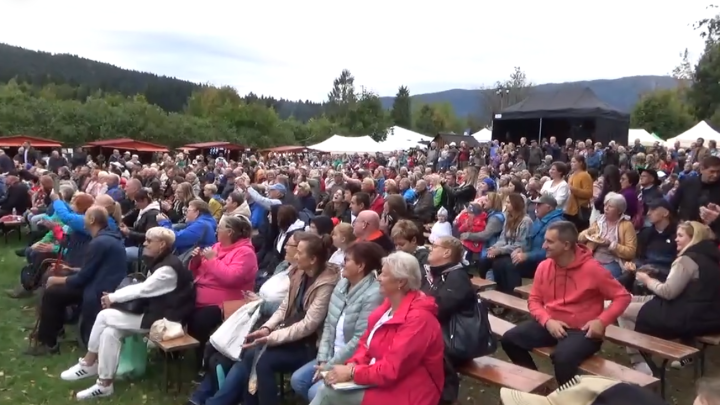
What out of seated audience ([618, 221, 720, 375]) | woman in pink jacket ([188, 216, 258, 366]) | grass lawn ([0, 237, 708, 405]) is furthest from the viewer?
woman in pink jacket ([188, 216, 258, 366])

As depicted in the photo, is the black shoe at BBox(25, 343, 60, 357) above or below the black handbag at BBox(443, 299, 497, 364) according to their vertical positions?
below

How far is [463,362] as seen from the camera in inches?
163

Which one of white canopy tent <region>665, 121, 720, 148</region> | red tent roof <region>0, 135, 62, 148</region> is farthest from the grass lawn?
red tent roof <region>0, 135, 62, 148</region>

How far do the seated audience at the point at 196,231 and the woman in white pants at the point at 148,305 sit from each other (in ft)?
4.96

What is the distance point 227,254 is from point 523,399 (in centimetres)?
371

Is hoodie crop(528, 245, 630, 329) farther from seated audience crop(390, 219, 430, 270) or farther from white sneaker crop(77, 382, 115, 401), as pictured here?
white sneaker crop(77, 382, 115, 401)

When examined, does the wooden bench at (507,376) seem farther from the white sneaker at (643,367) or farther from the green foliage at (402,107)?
the green foliage at (402,107)

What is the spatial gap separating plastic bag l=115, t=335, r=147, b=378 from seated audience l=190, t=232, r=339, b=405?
98 centimetres

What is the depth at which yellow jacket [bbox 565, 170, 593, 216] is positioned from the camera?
841 centimetres

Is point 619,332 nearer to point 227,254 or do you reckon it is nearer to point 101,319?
point 227,254

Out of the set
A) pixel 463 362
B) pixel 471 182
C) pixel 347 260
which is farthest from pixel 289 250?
pixel 471 182

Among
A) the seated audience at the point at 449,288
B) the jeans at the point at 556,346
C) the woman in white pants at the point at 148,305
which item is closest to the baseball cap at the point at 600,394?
the seated audience at the point at 449,288

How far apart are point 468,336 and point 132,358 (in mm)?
3000

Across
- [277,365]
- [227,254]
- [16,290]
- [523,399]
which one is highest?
[523,399]
